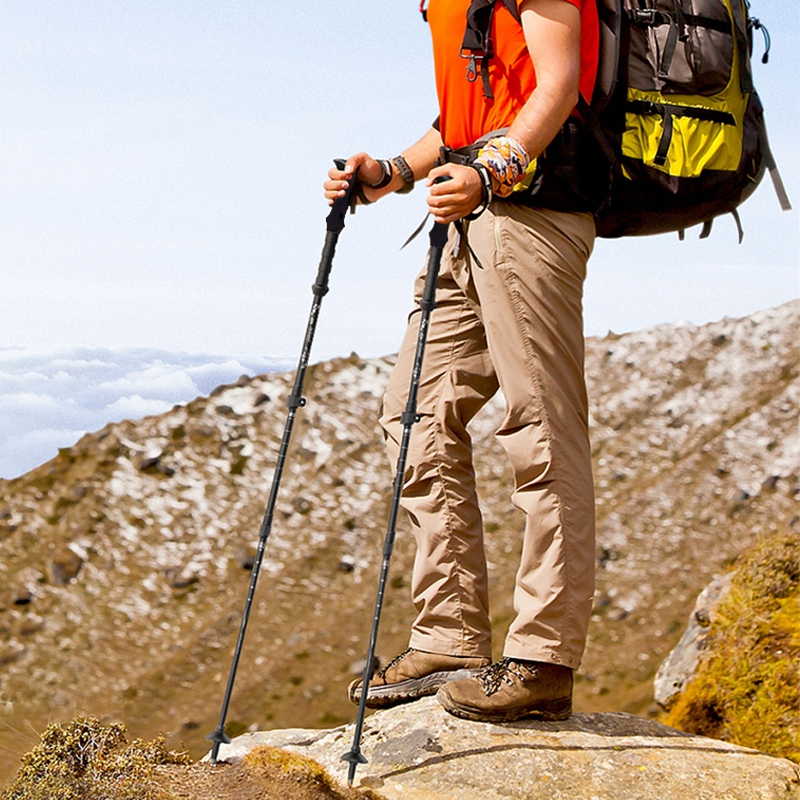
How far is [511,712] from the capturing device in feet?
12.3

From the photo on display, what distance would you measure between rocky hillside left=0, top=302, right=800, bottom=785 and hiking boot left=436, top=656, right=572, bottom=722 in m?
4.83

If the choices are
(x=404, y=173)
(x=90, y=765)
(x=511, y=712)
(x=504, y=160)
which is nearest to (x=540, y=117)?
(x=504, y=160)

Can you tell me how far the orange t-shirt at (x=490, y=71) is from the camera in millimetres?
3578

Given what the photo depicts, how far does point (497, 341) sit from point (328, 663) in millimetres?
6055

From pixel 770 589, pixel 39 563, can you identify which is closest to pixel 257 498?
pixel 39 563

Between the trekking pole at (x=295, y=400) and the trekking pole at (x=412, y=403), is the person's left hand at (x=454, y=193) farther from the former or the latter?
the trekking pole at (x=295, y=400)

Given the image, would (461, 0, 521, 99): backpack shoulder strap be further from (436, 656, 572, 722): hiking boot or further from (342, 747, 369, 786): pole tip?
(342, 747, 369, 786): pole tip

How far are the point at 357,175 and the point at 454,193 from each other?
98 cm

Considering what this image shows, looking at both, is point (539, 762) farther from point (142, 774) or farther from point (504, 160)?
point (504, 160)

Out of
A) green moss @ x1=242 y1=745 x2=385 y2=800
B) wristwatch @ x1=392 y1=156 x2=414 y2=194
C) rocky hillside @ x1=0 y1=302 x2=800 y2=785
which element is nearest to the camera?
green moss @ x1=242 y1=745 x2=385 y2=800

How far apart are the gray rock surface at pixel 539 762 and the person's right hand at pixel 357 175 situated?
7.56ft

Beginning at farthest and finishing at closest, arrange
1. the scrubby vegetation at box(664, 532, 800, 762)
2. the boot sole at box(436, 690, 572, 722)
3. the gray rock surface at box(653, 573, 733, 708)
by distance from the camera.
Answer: the gray rock surface at box(653, 573, 733, 708), the scrubby vegetation at box(664, 532, 800, 762), the boot sole at box(436, 690, 572, 722)

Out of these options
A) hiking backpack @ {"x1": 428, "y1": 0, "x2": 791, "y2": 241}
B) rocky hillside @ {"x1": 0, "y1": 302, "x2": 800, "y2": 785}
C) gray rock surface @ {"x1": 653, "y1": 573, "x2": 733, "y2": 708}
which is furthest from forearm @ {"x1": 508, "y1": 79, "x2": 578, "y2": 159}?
rocky hillside @ {"x1": 0, "y1": 302, "x2": 800, "y2": 785}

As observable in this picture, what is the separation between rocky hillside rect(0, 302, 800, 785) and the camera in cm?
884
